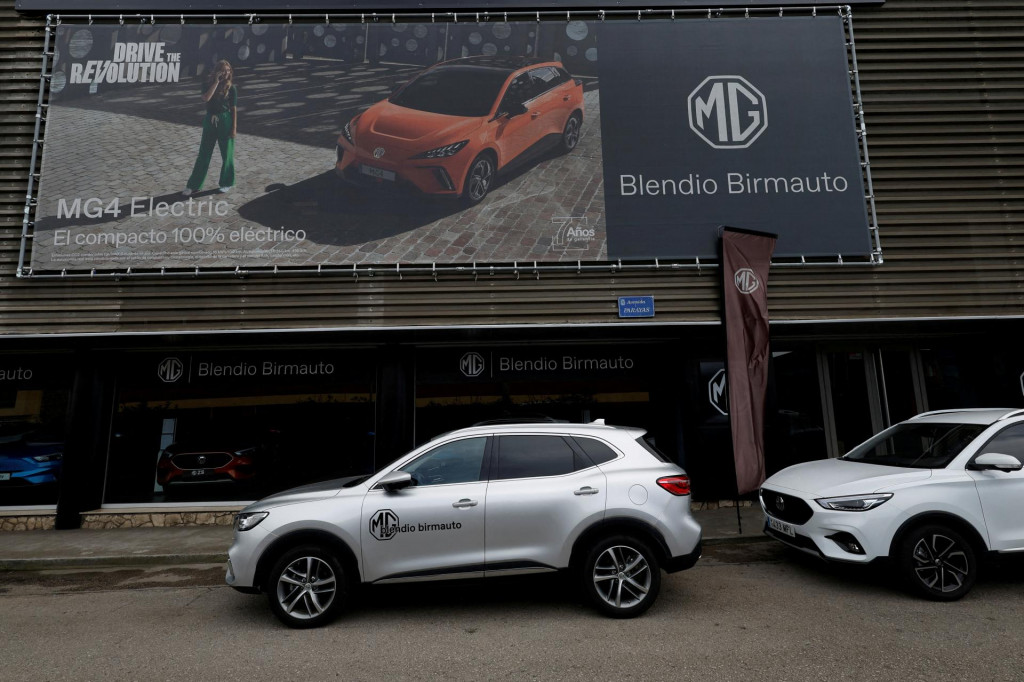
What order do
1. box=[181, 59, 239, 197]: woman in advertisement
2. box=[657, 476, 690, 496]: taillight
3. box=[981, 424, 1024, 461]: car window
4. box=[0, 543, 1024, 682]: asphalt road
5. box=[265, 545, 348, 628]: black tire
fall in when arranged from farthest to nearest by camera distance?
1. box=[181, 59, 239, 197]: woman in advertisement
2. box=[981, 424, 1024, 461]: car window
3. box=[657, 476, 690, 496]: taillight
4. box=[265, 545, 348, 628]: black tire
5. box=[0, 543, 1024, 682]: asphalt road

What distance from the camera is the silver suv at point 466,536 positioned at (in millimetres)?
5156

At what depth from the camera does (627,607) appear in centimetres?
521

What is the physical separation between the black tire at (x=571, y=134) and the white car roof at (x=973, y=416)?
249 inches

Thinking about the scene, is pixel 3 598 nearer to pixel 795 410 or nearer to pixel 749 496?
pixel 749 496

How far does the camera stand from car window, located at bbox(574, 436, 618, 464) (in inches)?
216

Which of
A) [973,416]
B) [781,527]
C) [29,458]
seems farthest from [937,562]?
[29,458]

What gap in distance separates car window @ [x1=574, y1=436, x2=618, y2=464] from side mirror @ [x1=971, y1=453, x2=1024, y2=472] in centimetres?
340

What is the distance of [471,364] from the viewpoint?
10.5 metres

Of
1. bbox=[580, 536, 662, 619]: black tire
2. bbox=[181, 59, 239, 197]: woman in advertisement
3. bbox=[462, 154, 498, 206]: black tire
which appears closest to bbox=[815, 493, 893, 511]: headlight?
bbox=[580, 536, 662, 619]: black tire

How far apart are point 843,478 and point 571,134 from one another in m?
6.71

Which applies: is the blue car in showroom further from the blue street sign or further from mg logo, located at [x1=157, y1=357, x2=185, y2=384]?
the blue street sign

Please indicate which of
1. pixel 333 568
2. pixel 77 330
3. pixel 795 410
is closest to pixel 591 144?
pixel 795 410

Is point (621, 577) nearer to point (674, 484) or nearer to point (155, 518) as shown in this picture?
point (674, 484)

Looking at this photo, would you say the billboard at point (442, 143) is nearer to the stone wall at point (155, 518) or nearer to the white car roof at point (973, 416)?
the white car roof at point (973, 416)
